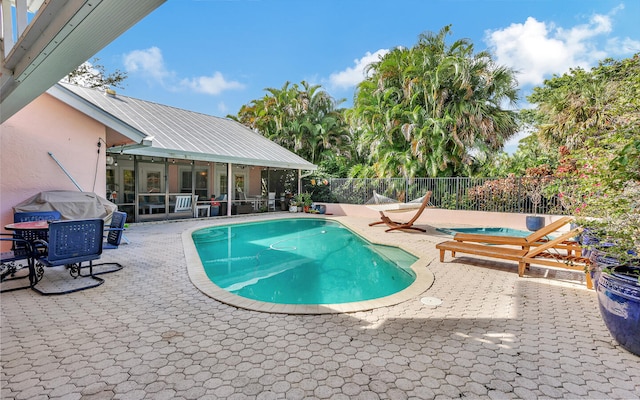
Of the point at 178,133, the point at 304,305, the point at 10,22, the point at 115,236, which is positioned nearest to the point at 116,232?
the point at 115,236

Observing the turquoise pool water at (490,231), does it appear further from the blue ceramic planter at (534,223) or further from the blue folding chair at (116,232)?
the blue folding chair at (116,232)

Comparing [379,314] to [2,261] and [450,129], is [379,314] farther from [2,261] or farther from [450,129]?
[450,129]

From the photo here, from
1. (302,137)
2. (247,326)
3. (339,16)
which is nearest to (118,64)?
(302,137)

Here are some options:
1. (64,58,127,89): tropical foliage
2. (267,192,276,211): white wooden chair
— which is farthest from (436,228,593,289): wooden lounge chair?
(64,58,127,89): tropical foliage

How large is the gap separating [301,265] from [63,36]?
6218mm

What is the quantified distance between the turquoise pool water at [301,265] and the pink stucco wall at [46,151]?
381cm

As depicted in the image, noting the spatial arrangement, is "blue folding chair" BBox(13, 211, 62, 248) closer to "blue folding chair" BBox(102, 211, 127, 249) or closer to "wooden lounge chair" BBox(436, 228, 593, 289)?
"blue folding chair" BBox(102, 211, 127, 249)

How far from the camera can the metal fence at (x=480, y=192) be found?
38.1ft

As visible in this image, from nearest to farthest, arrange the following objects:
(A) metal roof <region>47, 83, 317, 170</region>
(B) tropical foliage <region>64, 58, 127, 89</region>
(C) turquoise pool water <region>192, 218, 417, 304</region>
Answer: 1. (C) turquoise pool water <region>192, 218, 417, 304</region>
2. (A) metal roof <region>47, 83, 317, 170</region>
3. (B) tropical foliage <region>64, 58, 127, 89</region>

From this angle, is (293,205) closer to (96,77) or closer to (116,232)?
(116,232)

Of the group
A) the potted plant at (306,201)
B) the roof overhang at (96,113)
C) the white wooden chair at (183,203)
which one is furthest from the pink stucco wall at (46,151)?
the potted plant at (306,201)

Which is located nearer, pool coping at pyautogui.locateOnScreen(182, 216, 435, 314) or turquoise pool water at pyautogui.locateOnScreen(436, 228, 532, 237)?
pool coping at pyautogui.locateOnScreen(182, 216, 435, 314)

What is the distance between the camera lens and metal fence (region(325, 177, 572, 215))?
1162 centimetres

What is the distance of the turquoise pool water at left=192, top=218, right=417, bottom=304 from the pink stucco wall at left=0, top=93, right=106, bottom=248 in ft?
12.5
